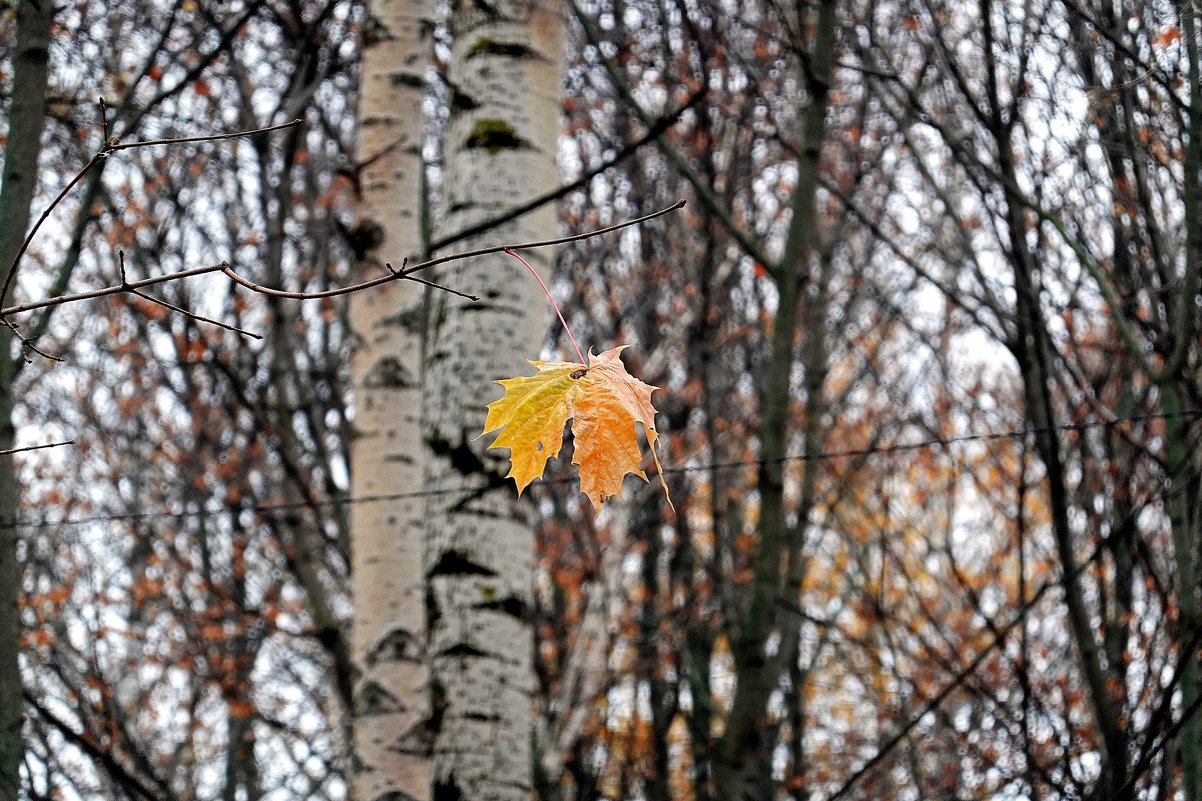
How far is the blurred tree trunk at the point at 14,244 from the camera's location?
2.88 meters

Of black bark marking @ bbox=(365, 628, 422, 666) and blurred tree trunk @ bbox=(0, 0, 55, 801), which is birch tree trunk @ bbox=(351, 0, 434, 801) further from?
blurred tree trunk @ bbox=(0, 0, 55, 801)

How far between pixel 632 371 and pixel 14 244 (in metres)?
3.43

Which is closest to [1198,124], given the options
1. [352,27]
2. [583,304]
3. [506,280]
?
[506,280]

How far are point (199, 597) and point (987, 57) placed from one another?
Answer: 723 centimetres

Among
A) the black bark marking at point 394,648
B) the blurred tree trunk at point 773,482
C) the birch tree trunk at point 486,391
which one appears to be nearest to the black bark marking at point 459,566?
the birch tree trunk at point 486,391

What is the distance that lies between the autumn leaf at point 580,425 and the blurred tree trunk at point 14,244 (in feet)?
6.02

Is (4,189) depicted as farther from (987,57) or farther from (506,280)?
(987,57)

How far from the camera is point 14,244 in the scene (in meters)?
3.04

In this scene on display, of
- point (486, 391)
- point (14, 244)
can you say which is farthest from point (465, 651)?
point (14, 244)

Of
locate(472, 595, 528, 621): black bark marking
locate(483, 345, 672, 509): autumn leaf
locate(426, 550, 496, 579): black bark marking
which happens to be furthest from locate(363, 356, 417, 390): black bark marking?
locate(483, 345, 672, 509): autumn leaf

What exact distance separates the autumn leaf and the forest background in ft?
1.53

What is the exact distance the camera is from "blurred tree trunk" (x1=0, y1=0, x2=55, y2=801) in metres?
2.88

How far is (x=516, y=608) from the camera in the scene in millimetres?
2867

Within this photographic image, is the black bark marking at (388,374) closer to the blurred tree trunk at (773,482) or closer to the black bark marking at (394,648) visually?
the black bark marking at (394,648)
